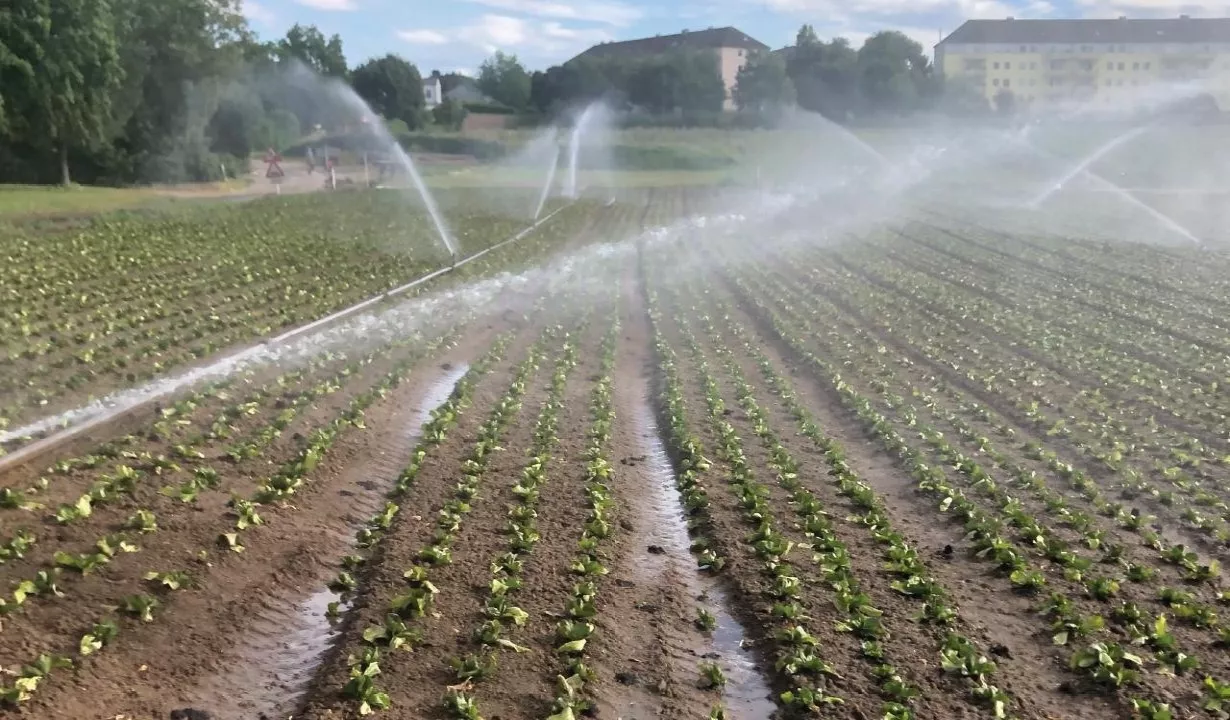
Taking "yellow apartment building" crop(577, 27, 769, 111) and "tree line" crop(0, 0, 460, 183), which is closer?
"tree line" crop(0, 0, 460, 183)

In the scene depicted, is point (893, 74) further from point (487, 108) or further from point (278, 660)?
point (278, 660)

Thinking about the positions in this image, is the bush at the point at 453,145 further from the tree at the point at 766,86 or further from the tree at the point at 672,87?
the tree at the point at 766,86

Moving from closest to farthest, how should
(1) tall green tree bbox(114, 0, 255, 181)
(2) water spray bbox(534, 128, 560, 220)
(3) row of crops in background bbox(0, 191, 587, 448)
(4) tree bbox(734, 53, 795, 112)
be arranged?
(3) row of crops in background bbox(0, 191, 587, 448)
(2) water spray bbox(534, 128, 560, 220)
(1) tall green tree bbox(114, 0, 255, 181)
(4) tree bbox(734, 53, 795, 112)

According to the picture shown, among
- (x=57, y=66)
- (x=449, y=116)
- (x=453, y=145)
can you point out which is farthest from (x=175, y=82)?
(x=449, y=116)

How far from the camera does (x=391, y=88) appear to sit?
7862cm

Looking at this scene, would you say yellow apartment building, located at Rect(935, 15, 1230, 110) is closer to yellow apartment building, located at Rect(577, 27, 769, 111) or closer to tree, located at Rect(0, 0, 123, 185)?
yellow apartment building, located at Rect(577, 27, 769, 111)

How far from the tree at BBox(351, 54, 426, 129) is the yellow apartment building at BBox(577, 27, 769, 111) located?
5152 cm

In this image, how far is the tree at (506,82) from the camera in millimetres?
100562

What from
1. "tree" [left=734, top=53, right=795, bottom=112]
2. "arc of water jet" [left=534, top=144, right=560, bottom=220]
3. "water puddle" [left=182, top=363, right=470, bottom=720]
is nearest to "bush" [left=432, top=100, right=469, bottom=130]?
"arc of water jet" [left=534, top=144, right=560, bottom=220]

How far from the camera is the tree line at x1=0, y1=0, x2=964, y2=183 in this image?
1857 inches

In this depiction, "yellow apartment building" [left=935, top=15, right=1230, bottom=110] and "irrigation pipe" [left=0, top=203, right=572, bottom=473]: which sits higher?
"yellow apartment building" [left=935, top=15, right=1230, bottom=110]

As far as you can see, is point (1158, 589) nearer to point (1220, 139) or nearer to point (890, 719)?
point (890, 719)

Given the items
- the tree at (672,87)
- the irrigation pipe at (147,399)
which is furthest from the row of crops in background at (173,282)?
the tree at (672,87)

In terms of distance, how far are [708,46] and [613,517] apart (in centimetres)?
13269
